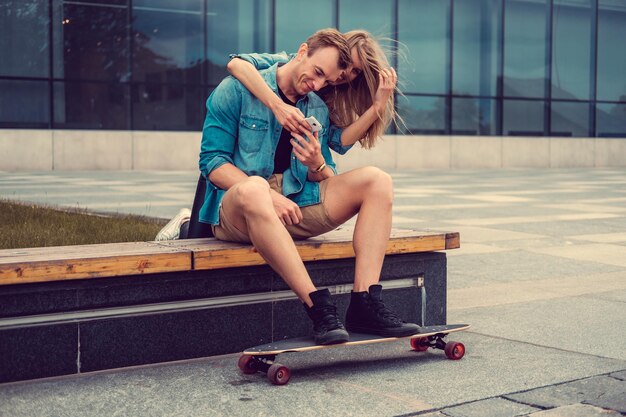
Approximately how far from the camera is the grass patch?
22.3ft

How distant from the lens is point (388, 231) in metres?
4.23

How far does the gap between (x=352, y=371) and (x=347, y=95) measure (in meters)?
1.35

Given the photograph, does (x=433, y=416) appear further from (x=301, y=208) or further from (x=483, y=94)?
(x=483, y=94)

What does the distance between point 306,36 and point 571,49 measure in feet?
29.6

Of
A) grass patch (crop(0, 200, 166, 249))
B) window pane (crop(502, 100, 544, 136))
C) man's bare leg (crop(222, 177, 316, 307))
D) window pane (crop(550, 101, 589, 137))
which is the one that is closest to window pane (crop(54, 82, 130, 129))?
window pane (crop(502, 100, 544, 136))

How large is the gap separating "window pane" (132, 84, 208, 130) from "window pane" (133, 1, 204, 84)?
230 mm

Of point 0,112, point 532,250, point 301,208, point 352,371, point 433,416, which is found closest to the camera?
point 433,416

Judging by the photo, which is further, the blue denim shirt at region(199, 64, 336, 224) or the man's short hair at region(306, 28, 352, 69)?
the blue denim shirt at region(199, 64, 336, 224)

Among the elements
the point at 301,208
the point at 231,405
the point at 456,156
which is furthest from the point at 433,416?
the point at 456,156

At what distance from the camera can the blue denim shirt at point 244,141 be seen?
4.36 m

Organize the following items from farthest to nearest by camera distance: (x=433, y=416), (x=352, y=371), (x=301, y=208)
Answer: (x=301, y=208)
(x=352, y=371)
(x=433, y=416)

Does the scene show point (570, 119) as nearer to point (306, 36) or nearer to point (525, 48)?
point (525, 48)

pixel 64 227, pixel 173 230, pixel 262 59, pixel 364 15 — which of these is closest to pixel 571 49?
pixel 364 15

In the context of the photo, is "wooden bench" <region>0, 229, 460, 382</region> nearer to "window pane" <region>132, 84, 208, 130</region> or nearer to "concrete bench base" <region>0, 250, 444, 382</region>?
"concrete bench base" <region>0, 250, 444, 382</region>
